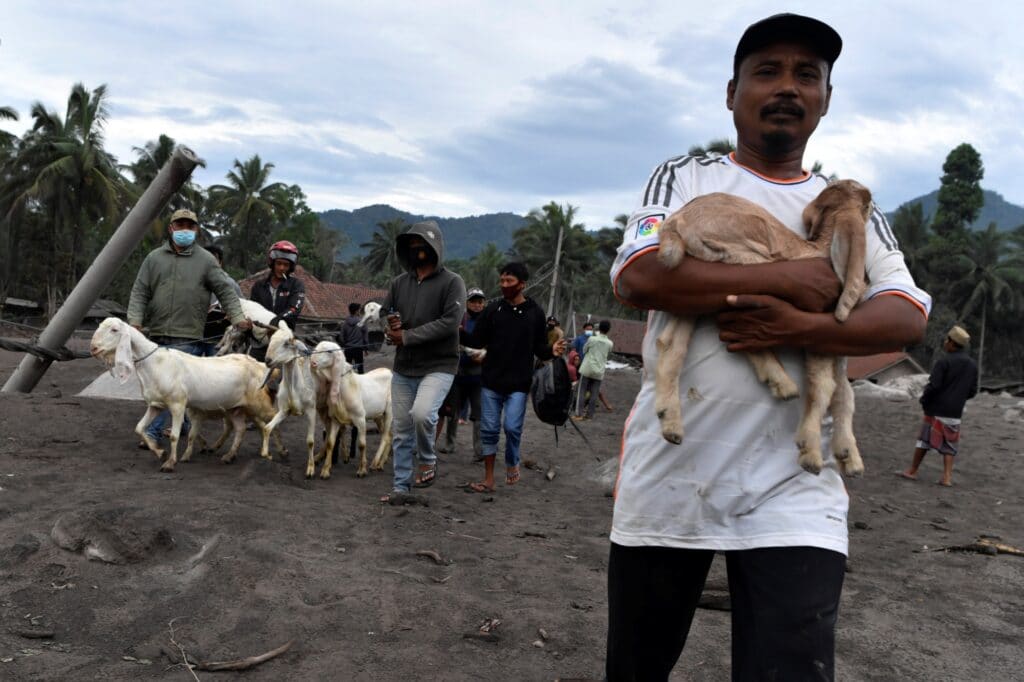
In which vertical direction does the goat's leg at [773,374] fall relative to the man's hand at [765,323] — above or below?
below

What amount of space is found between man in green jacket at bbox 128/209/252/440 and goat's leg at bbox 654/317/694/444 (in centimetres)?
665

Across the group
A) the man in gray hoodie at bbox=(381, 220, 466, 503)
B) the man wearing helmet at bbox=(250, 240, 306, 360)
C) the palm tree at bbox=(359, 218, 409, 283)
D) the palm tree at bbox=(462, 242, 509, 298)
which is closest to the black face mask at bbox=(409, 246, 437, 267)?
the man in gray hoodie at bbox=(381, 220, 466, 503)

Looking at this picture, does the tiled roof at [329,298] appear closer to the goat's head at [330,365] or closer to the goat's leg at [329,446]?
the goat's leg at [329,446]

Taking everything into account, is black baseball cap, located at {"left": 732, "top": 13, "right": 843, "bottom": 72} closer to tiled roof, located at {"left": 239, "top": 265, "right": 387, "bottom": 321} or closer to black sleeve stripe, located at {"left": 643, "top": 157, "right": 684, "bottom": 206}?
black sleeve stripe, located at {"left": 643, "top": 157, "right": 684, "bottom": 206}

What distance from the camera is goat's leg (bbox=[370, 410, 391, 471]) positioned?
8562 millimetres

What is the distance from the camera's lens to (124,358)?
707 cm

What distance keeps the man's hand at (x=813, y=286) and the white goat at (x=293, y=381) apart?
632 cm

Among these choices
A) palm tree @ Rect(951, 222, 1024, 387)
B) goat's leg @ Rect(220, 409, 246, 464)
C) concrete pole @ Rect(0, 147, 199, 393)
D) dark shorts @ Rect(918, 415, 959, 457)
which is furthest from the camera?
palm tree @ Rect(951, 222, 1024, 387)

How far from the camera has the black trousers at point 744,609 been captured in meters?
1.90

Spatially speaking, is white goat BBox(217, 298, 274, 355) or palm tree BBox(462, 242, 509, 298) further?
palm tree BBox(462, 242, 509, 298)

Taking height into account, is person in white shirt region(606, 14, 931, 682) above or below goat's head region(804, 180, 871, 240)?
below

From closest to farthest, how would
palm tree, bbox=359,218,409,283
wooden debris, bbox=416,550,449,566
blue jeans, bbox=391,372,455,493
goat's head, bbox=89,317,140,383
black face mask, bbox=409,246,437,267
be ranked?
wooden debris, bbox=416,550,449,566, blue jeans, bbox=391,372,455,493, black face mask, bbox=409,246,437,267, goat's head, bbox=89,317,140,383, palm tree, bbox=359,218,409,283

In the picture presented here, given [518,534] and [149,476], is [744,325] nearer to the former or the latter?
[518,534]

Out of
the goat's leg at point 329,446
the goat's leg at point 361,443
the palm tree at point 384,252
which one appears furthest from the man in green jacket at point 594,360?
the palm tree at point 384,252
